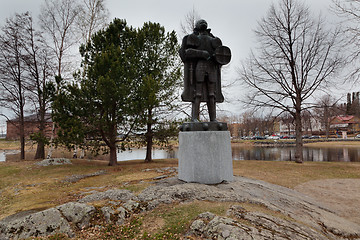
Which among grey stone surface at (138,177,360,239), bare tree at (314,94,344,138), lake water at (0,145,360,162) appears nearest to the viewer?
grey stone surface at (138,177,360,239)

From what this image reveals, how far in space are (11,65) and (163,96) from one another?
1235 cm

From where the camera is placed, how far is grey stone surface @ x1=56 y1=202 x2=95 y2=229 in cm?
329

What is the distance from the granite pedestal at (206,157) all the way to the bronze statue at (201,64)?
2.38ft

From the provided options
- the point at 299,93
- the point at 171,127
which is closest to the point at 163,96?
the point at 171,127

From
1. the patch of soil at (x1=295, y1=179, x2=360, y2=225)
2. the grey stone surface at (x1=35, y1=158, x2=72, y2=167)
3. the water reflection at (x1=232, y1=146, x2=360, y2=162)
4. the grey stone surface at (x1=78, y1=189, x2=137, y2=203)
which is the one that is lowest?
the water reflection at (x1=232, y1=146, x2=360, y2=162)

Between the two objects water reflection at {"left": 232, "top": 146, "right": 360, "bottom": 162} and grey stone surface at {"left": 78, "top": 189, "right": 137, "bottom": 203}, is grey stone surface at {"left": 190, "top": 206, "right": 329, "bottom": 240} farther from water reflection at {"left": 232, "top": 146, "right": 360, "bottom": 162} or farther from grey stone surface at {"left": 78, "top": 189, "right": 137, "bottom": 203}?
water reflection at {"left": 232, "top": 146, "right": 360, "bottom": 162}

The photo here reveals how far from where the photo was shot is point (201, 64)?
5.51 meters

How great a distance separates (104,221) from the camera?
11.0 ft

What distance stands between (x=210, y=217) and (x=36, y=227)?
2791mm

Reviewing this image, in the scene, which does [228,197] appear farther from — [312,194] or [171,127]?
[171,127]

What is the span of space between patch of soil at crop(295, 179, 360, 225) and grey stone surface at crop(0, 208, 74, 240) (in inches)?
232

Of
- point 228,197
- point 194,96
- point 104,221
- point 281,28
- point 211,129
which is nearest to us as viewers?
point 104,221

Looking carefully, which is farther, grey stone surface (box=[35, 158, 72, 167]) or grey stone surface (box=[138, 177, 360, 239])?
grey stone surface (box=[35, 158, 72, 167])

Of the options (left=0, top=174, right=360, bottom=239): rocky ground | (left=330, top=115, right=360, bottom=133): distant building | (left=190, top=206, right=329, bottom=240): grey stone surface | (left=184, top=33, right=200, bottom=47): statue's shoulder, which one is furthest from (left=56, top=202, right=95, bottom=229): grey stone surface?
(left=330, top=115, right=360, bottom=133): distant building
